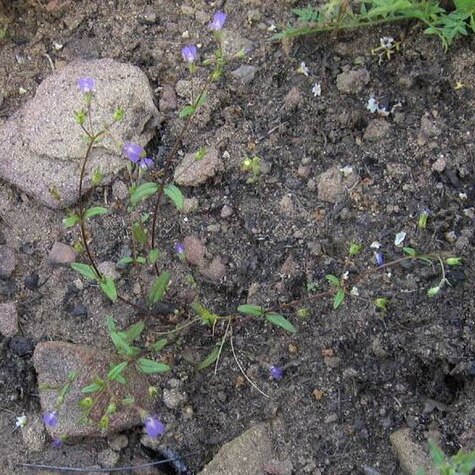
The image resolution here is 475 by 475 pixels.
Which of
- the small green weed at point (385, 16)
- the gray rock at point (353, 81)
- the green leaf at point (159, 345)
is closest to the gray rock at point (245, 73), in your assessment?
the small green weed at point (385, 16)

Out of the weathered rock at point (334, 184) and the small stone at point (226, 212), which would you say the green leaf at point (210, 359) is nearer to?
the small stone at point (226, 212)

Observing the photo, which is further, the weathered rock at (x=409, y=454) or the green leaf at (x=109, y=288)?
the green leaf at (x=109, y=288)

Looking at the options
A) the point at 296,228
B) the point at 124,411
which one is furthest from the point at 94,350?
the point at 296,228

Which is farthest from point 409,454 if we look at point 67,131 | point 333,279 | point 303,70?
point 67,131

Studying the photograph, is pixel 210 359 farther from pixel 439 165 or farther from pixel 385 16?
pixel 385 16

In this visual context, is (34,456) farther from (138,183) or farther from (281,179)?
(281,179)

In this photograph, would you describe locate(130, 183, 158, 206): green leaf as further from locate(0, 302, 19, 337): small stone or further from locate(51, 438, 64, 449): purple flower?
locate(51, 438, 64, 449): purple flower
